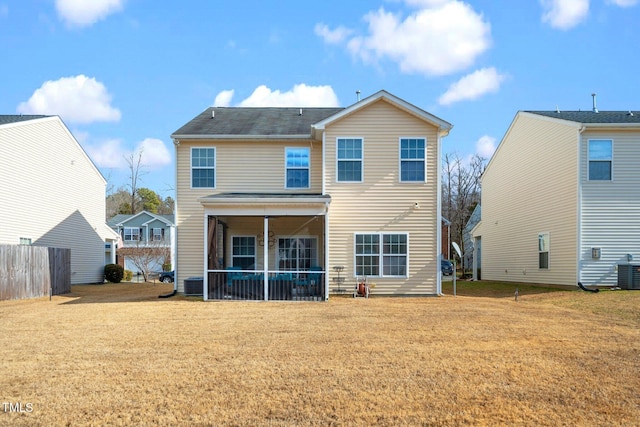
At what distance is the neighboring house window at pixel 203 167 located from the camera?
730 inches

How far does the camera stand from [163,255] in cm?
4512

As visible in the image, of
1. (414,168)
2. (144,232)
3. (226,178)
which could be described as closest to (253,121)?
(226,178)

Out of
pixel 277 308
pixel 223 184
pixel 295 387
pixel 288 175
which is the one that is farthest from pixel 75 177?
pixel 295 387

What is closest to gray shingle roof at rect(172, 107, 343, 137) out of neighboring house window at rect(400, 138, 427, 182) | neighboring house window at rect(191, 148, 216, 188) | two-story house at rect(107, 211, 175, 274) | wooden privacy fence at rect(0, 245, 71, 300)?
neighboring house window at rect(191, 148, 216, 188)

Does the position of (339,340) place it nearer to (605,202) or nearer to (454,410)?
(454,410)

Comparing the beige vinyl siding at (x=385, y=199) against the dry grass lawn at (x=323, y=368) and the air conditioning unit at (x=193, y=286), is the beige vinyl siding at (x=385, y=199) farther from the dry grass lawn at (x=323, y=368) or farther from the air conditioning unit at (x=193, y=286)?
the air conditioning unit at (x=193, y=286)

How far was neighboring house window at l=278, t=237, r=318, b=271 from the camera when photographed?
19.1 metres

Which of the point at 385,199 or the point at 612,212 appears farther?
the point at 612,212

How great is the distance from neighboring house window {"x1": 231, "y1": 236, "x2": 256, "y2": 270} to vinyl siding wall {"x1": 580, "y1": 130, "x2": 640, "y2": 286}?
38.5 feet

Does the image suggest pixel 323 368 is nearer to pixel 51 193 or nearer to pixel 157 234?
pixel 51 193

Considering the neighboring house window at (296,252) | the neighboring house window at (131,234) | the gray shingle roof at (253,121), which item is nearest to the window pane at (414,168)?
the gray shingle roof at (253,121)

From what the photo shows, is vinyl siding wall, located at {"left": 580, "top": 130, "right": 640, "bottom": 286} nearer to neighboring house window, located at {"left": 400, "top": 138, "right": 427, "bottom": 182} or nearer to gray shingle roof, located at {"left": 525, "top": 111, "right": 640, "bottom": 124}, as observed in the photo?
Result: gray shingle roof, located at {"left": 525, "top": 111, "right": 640, "bottom": 124}

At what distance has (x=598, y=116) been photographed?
20.5m

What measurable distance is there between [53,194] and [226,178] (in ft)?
35.4
